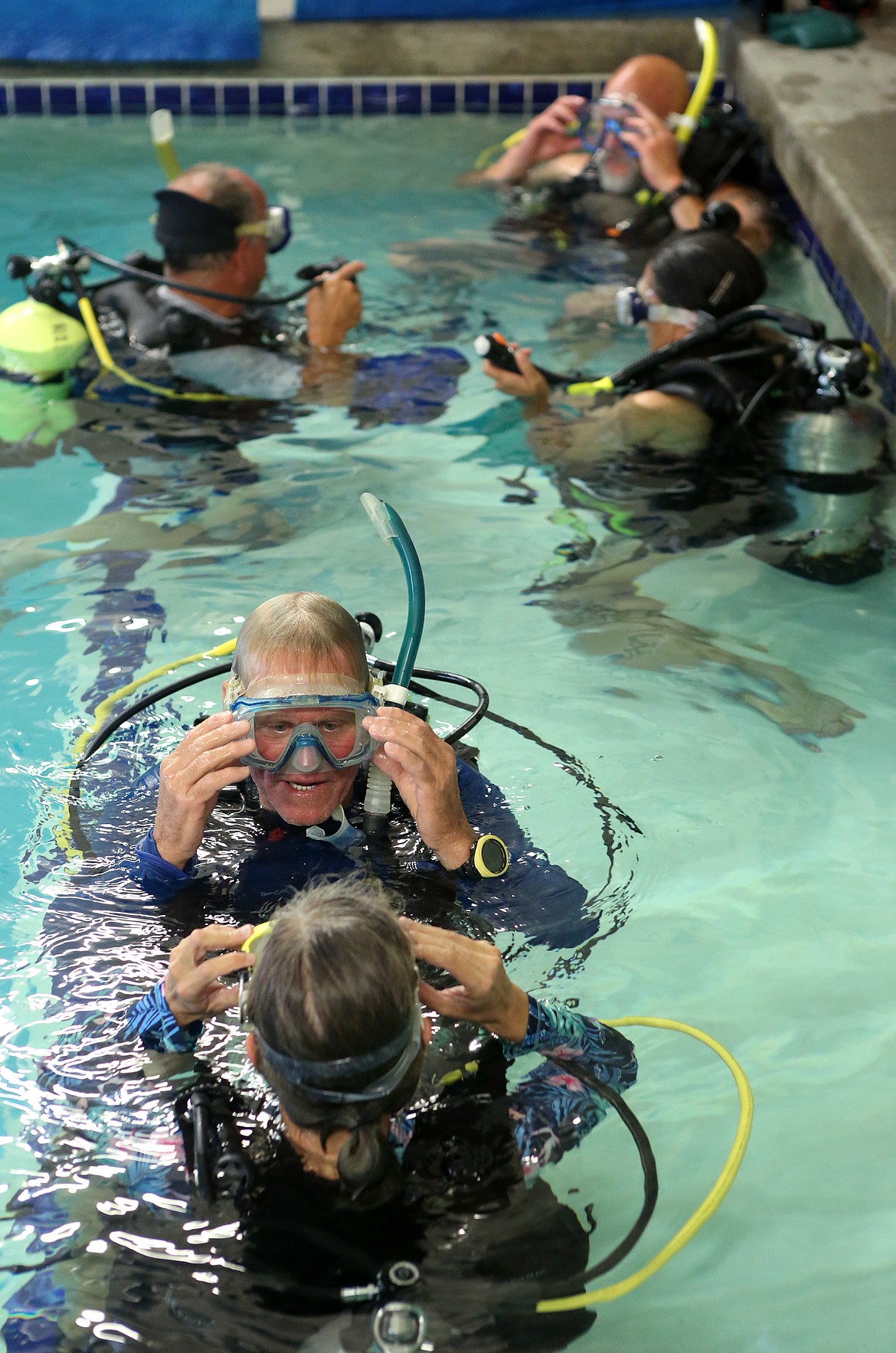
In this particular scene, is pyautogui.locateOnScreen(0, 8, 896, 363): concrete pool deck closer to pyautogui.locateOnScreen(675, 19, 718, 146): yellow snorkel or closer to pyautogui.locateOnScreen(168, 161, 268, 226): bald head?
pyautogui.locateOnScreen(675, 19, 718, 146): yellow snorkel

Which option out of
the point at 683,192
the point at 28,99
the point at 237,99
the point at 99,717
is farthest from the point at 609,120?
the point at 28,99

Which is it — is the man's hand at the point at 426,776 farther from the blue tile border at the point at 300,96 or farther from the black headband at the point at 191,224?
the blue tile border at the point at 300,96

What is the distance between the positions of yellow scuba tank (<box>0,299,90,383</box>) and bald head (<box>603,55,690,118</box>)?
3801 millimetres

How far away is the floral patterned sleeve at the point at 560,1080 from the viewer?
218 centimetres

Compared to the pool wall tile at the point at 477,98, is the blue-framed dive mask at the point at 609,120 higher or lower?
higher

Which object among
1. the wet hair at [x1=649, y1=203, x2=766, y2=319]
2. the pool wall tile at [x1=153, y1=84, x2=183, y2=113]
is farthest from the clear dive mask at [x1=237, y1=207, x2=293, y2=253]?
the pool wall tile at [x1=153, y1=84, x2=183, y2=113]

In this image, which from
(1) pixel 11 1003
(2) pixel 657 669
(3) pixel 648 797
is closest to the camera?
(1) pixel 11 1003

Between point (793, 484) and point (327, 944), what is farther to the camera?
point (793, 484)

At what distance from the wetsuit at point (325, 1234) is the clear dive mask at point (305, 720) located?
50cm

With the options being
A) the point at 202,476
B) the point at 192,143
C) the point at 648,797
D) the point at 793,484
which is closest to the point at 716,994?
the point at 648,797

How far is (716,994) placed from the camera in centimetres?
286

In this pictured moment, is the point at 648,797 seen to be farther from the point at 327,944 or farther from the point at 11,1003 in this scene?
the point at 327,944

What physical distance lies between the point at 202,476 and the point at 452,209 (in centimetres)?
382

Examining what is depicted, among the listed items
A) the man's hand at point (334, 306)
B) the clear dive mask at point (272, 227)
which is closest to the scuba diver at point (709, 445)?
the man's hand at point (334, 306)
